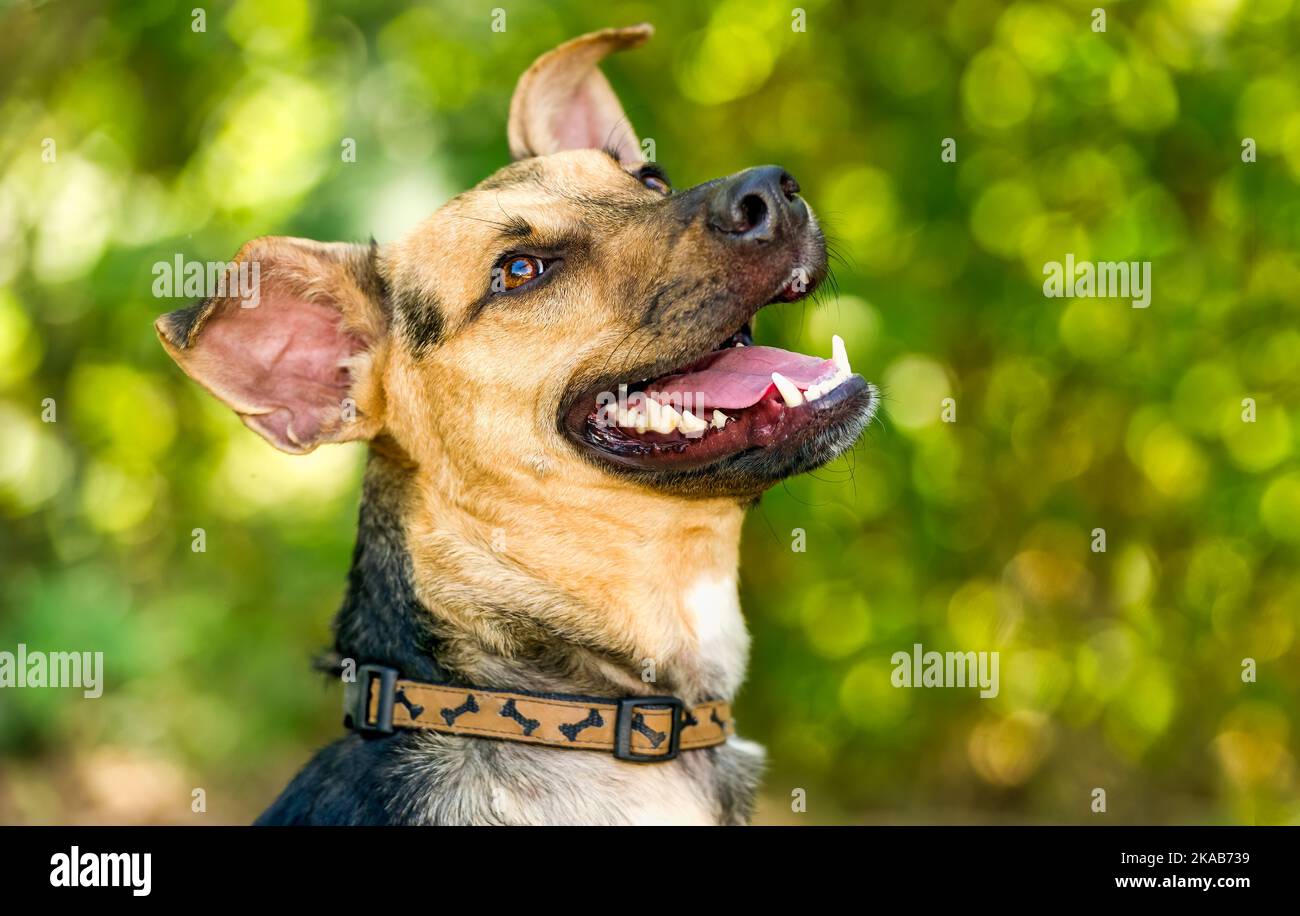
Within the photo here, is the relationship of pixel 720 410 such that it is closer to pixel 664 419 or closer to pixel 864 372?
pixel 664 419

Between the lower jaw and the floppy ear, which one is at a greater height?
the floppy ear

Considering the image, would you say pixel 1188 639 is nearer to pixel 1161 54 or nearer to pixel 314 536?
pixel 1161 54

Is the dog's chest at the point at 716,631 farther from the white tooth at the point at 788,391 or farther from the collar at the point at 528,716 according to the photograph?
the white tooth at the point at 788,391

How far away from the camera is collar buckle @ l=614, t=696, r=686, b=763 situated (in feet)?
12.4

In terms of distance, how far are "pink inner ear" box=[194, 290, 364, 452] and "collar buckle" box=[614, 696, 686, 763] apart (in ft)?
4.74

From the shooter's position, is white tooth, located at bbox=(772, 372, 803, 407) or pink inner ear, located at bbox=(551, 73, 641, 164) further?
pink inner ear, located at bbox=(551, 73, 641, 164)

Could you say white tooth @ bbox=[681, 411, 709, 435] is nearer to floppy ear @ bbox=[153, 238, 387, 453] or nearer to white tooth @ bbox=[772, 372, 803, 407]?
white tooth @ bbox=[772, 372, 803, 407]

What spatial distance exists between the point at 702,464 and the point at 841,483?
4.10 meters

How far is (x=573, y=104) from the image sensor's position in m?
5.21

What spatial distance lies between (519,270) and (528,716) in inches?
58.3

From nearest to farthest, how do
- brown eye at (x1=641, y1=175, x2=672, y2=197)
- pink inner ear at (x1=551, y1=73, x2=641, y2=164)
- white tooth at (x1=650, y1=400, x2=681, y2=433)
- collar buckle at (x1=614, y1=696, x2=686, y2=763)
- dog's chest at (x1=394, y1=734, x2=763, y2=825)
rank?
1. dog's chest at (x1=394, y1=734, x2=763, y2=825)
2. collar buckle at (x1=614, y1=696, x2=686, y2=763)
3. white tooth at (x1=650, y1=400, x2=681, y2=433)
4. brown eye at (x1=641, y1=175, x2=672, y2=197)
5. pink inner ear at (x1=551, y1=73, x2=641, y2=164)

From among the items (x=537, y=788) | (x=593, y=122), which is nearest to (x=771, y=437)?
(x=537, y=788)

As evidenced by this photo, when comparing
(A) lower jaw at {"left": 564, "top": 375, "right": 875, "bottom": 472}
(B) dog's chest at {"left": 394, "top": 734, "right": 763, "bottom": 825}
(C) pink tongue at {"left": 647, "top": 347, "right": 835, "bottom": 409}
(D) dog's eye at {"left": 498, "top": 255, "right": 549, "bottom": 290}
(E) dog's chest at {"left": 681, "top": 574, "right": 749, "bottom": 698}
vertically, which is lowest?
(B) dog's chest at {"left": 394, "top": 734, "right": 763, "bottom": 825}

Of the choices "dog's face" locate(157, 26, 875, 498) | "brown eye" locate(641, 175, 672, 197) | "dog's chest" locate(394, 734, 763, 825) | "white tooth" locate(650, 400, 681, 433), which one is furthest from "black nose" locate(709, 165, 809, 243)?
"dog's chest" locate(394, 734, 763, 825)
